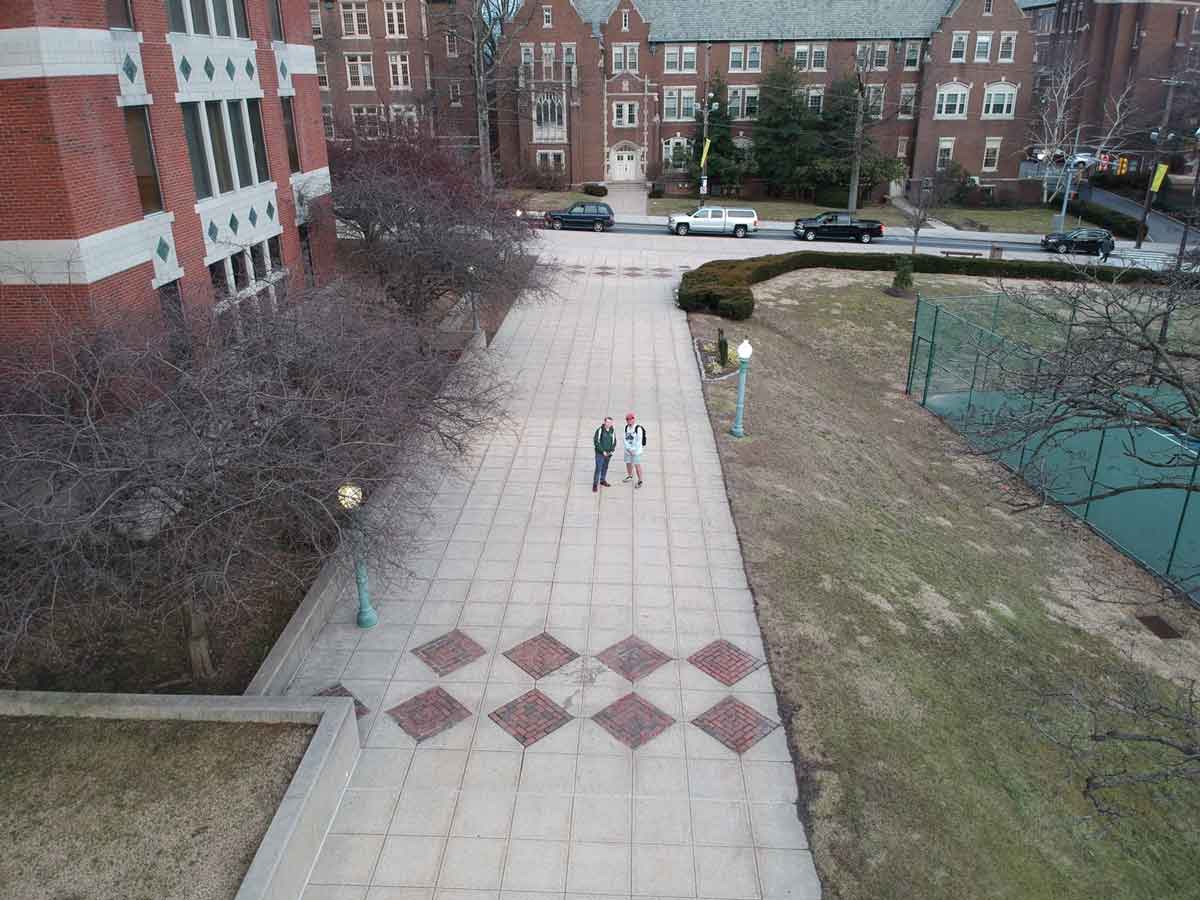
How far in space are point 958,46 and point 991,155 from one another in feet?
23.7

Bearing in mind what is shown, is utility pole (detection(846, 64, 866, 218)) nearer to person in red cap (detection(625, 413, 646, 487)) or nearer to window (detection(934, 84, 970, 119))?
window (detection(934, 84, 970, 119))

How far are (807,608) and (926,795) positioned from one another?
11.2 ft

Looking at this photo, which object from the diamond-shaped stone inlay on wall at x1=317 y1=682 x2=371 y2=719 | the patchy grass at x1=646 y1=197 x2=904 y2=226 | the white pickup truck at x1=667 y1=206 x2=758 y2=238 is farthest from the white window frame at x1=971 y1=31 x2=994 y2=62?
the diamond-shaped stone inlay on wall at x1=317 y1=682 x2=371 y2=719

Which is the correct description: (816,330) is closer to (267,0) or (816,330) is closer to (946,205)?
(267,0)

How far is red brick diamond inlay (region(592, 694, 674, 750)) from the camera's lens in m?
9.45

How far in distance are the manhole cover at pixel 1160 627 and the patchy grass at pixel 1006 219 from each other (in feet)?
135

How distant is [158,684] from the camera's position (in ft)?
32.2

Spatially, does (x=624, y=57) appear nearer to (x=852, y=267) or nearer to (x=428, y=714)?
(x=852, y=267)

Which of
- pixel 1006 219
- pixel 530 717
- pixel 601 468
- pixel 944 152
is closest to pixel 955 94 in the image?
pixel 944 152

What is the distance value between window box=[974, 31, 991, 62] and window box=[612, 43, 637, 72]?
70.9 feet

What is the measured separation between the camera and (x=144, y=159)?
47.1 ft

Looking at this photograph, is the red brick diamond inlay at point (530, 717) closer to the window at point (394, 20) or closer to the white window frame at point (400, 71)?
the white window frame at point (400, 71)

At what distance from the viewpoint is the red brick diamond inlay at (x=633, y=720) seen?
31.0 ft

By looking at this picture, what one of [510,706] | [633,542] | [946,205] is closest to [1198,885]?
[510,706]
